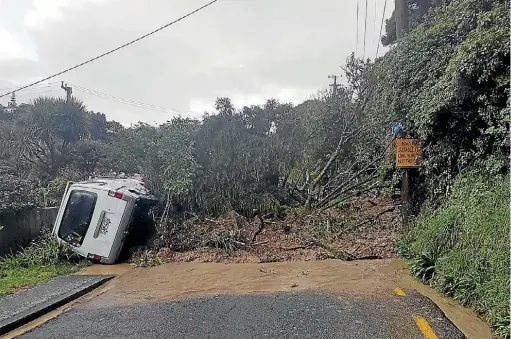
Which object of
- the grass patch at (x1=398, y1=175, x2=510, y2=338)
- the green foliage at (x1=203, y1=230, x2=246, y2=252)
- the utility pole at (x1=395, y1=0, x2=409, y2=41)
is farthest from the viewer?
the utility pole at (x1=395, y1=0, x2=409, y2=41)

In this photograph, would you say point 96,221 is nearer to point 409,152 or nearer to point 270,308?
point 270,308

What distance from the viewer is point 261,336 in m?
4.93

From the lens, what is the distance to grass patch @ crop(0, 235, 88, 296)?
8867mm

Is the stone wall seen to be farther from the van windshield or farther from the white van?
the van windshield

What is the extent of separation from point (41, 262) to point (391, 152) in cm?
809

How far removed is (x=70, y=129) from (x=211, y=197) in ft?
51.9

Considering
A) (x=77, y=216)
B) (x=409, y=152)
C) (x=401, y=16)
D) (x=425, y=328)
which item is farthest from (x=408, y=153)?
(x=77, y=216)

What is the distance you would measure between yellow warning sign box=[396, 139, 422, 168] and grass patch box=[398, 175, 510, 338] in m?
1.41

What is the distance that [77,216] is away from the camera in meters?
10.3

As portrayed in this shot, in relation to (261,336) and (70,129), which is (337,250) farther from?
(70,129)

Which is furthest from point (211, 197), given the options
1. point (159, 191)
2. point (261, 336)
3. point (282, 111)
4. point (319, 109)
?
point (261, 336)

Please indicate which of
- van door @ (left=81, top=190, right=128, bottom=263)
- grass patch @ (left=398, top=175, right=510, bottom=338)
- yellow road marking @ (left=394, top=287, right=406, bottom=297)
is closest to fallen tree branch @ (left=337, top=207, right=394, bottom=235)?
grass patch @ (left=398, top=175, right=510, bottom=338)

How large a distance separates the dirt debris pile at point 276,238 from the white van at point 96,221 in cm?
66

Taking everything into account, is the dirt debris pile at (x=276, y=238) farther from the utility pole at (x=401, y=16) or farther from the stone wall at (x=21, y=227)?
the utility pole at (x=401, y=16)
